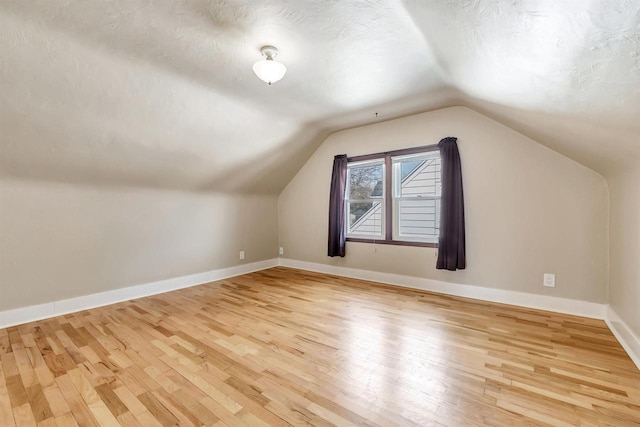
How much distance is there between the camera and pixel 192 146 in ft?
11.2

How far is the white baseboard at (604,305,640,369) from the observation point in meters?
2.06

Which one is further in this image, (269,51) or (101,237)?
(101,237)

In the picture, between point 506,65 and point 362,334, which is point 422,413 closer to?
point 362,334

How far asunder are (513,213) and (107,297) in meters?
5.04

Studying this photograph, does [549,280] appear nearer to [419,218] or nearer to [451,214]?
[451,214]

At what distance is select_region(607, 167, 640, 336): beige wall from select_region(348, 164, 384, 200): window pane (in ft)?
8.29

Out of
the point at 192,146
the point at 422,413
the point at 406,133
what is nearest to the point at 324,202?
the point at 406,133

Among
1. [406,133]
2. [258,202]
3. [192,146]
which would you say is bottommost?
[258,202]

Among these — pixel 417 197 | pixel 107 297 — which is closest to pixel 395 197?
pixel 417 197

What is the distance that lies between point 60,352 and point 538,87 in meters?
4.09

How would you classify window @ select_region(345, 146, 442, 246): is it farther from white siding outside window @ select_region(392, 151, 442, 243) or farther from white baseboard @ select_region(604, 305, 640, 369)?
white baseboard @ select_region(604, 305, 640, 369)

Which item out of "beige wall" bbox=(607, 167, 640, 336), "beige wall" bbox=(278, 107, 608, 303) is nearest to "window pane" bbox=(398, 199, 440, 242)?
"beige wall" bbox=(278, 107, 608, 303)

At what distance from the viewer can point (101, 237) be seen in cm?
337

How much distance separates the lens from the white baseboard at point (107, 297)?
2838mm
